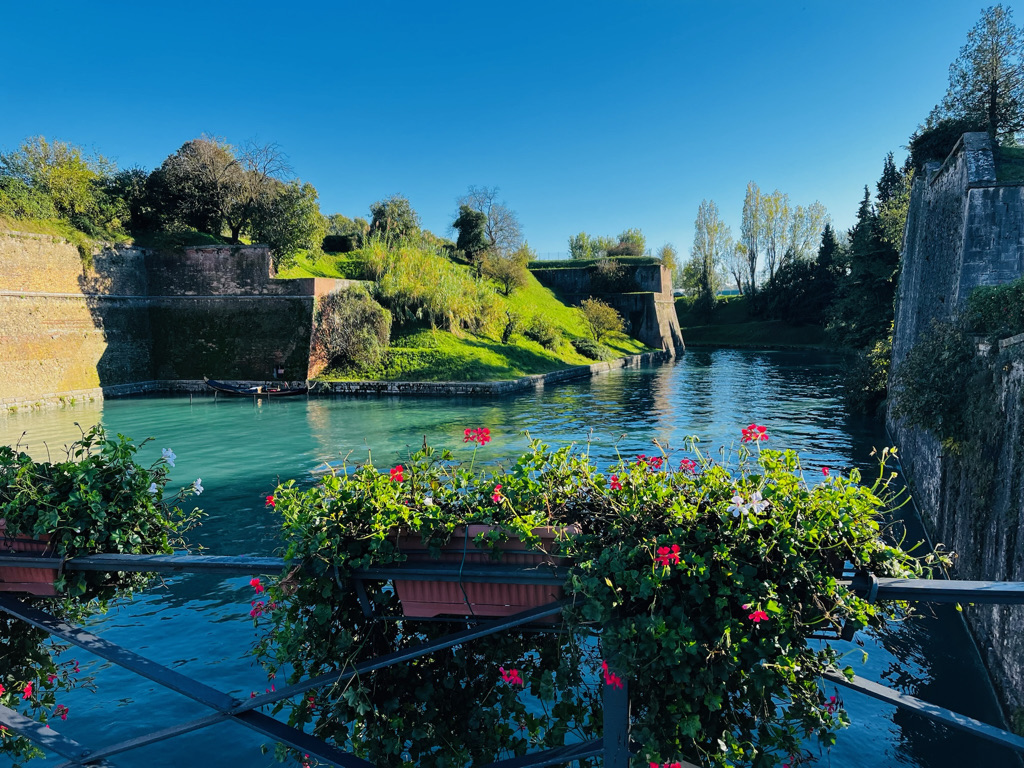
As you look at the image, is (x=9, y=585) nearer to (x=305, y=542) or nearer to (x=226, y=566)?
(x=226, y=566)

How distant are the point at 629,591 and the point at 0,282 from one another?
2678cm

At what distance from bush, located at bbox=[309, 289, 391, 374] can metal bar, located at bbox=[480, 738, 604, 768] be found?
24.6 metres

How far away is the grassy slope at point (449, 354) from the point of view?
82.9ft

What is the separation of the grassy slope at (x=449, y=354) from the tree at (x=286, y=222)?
1.16 m

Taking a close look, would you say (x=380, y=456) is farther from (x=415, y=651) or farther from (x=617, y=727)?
(x=617, y=727)

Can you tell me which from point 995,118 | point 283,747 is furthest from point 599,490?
point 995,118

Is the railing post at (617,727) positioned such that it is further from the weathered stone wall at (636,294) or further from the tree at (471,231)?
the weathered stone wall at (636,294)

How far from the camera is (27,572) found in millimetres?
2299

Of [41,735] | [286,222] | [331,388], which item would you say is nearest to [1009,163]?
[41,735]

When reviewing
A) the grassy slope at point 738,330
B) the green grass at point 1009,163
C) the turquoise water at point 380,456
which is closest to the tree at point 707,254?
the grassy slope at point 738,330

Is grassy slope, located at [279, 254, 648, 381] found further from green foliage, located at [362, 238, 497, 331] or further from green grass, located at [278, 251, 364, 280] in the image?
Result: green foliage, located at [362, 238, 497, 331]

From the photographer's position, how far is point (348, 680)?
2.06 meters

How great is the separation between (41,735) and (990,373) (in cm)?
814

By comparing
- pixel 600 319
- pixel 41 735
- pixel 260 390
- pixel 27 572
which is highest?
pixel 600 319
